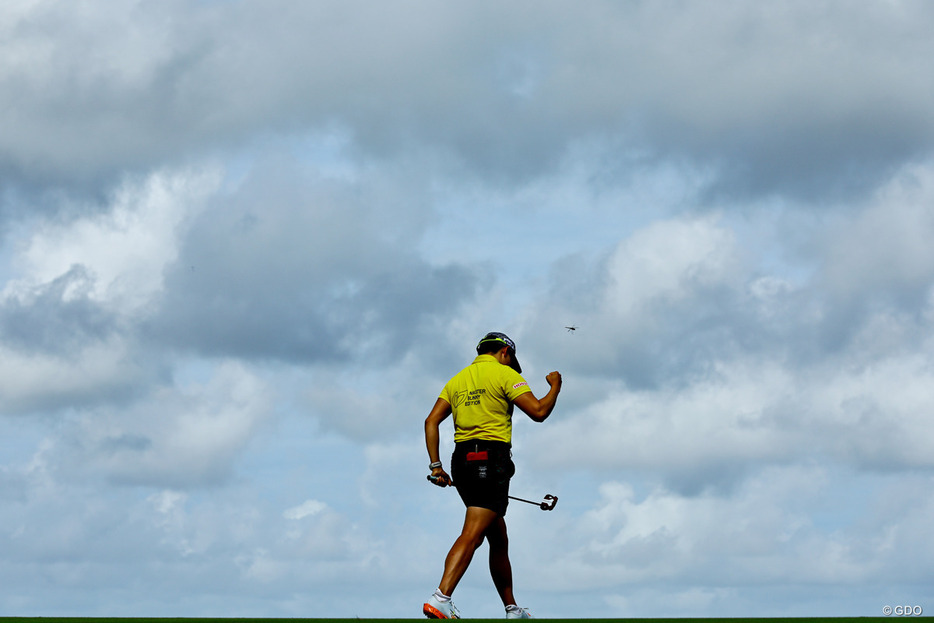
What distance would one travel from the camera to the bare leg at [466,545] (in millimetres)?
11312

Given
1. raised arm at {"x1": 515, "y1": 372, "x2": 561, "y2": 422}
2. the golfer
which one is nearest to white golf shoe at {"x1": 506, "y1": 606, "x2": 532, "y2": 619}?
the golfer

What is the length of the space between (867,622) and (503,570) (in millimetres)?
4061

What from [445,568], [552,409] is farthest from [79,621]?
[552,409]

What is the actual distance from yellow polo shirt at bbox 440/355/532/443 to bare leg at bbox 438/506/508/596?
33.6 inches

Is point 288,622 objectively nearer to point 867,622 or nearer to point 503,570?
point 503,570

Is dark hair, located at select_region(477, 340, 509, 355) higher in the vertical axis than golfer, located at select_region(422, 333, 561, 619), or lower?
higher

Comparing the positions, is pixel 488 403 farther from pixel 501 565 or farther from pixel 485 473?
pixel 501 565

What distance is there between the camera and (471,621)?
10500mm

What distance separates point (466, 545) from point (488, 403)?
5.27 ft

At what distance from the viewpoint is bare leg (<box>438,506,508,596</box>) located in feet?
37.1

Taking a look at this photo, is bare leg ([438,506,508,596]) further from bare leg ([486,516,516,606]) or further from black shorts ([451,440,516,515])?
bare leg ([486,516,516,606])

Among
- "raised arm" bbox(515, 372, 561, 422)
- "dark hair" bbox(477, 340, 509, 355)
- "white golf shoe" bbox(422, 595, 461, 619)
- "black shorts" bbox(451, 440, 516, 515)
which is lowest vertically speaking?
"white golf shoe" bbox(422, 595, 461, 619)

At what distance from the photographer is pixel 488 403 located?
1199 centimetres

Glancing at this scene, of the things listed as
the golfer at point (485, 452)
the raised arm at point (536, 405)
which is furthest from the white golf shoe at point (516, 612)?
the raised arm at point (536, 405)
